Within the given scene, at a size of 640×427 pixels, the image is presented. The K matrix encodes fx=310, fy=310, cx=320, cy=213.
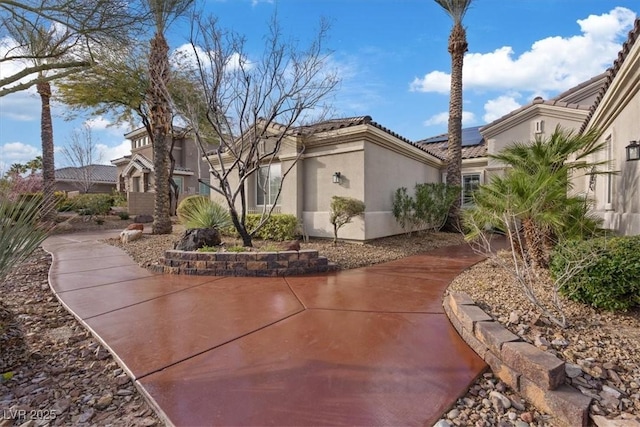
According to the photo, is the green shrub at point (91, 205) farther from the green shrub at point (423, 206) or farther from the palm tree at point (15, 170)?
the green shrub at point (423, 206)

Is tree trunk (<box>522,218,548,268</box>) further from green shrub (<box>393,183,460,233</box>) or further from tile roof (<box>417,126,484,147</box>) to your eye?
tile roof (<box>417,126,484,147</box>)

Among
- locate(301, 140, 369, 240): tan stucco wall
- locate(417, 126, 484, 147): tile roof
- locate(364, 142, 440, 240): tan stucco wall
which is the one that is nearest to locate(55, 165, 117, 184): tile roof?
locate(301, 140, 369, 240): tan stucco wall

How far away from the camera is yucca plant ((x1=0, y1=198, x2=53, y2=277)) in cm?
323

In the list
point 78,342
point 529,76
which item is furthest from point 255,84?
point 529,76

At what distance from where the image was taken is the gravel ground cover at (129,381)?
223cm

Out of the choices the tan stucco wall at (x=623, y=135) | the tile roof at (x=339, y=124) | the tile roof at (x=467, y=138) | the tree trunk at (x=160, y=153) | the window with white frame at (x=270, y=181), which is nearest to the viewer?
the tan stucco wall at (x=623, y=135)

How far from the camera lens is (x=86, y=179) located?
92.0ft

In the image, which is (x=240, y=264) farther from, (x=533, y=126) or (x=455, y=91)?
(x=533, y=126)

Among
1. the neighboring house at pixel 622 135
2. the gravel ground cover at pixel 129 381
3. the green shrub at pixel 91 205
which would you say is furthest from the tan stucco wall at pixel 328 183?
the green shrub at pixel 91 205

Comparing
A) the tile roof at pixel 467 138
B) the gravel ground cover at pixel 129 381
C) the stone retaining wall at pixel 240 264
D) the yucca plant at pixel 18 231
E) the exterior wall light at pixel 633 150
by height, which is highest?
the tile roof at pixel 467 138

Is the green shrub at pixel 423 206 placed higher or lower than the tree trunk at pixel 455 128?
lower

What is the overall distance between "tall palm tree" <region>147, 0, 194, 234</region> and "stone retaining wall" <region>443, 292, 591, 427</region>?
27.0 feet

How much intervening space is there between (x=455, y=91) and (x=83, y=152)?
30.7 m

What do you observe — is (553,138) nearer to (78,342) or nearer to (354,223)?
(354,223)
